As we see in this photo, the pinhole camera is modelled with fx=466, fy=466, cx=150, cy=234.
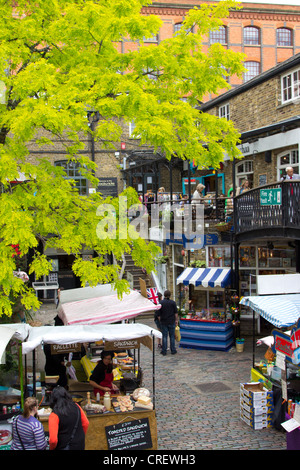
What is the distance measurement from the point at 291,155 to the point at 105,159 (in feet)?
48.0

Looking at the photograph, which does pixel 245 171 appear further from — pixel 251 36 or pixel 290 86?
pixel 251 36

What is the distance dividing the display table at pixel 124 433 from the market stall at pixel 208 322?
681 centimetres

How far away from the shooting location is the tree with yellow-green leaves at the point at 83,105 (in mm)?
7785

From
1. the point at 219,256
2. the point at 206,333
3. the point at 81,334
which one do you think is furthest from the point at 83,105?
the point at 219,256

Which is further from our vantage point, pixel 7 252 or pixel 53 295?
pixel 53 295

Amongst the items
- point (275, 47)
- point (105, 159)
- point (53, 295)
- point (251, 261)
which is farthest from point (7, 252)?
point (275, 47)

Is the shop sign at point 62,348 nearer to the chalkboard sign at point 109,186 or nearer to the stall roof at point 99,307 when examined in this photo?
the stall roof at point 99,307

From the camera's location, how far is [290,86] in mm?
15594

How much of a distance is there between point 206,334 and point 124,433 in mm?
7201

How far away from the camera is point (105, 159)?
28.0 metres

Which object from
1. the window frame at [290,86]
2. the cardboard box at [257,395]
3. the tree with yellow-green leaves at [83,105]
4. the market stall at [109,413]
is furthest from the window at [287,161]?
the market stall at [109,413]

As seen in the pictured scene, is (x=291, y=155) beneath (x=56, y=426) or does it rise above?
above
